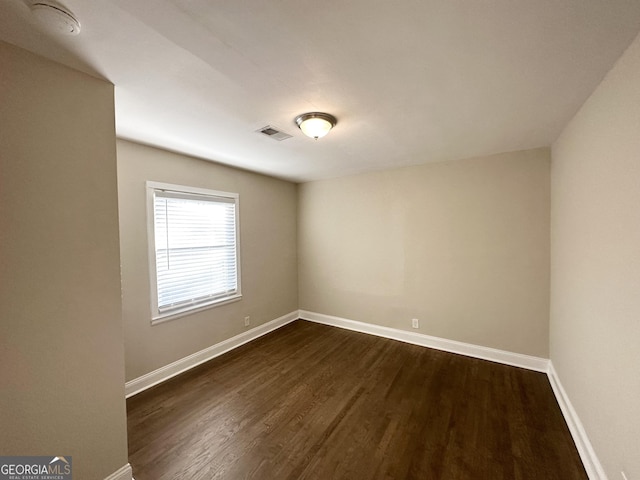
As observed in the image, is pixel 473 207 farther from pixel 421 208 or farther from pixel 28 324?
pixel 28 324

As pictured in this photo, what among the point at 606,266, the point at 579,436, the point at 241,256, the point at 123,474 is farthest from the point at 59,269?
the point at 579,436

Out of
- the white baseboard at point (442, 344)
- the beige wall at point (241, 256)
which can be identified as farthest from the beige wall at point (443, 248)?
the beige wall at point (241, 256)

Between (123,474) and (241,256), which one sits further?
(241,256)

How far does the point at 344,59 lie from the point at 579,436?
299 cm

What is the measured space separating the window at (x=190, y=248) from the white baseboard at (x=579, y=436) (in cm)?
356

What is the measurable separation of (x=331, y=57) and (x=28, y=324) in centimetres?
207

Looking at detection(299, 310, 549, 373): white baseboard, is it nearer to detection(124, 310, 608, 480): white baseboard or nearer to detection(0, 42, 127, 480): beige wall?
detection(124, 310, 608, 480): white baseboard

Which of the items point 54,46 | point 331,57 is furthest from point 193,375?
point 331,57

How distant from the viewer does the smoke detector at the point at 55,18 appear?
3.17 feet

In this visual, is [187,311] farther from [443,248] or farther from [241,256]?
[443,248]

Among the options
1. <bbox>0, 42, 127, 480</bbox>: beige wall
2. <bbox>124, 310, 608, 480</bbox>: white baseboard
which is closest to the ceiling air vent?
<bbox>0, 42, 127, 480</bbox>: beige wall

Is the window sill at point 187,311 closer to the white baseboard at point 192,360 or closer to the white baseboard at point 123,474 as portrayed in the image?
the white baseboard at point 192,360

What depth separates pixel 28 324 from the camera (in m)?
1.21

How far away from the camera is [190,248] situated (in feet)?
9.75
